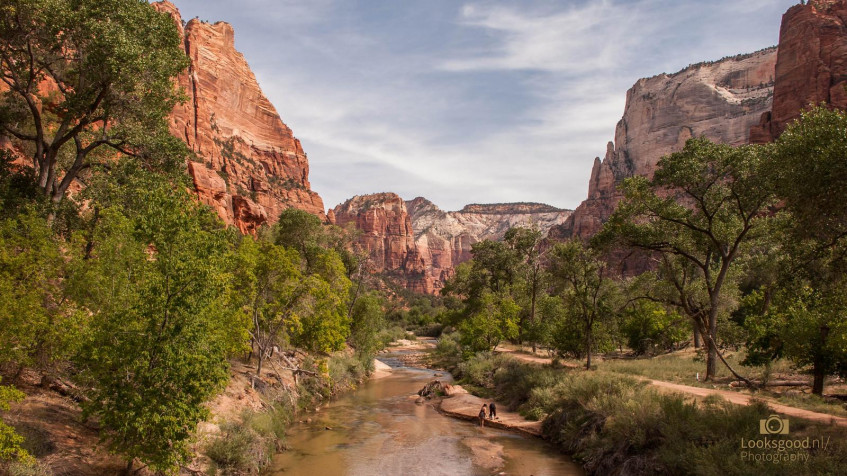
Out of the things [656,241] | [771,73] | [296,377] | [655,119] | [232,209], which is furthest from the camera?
[655,119]

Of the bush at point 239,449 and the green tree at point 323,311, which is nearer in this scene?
the bush at point 239,449

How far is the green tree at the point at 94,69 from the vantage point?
1573 cm

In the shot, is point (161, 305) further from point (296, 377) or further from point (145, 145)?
point (296, 377)

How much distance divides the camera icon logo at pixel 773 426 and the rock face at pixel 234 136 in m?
66.9

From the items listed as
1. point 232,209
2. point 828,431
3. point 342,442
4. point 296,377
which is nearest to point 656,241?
point 828,431

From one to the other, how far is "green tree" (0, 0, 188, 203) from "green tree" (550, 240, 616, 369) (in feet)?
73.3

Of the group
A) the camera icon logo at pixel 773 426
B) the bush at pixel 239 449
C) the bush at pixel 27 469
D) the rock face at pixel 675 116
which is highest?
the rock face at pixel 675 116

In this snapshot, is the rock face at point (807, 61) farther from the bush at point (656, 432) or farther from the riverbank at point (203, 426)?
the riverbank at point (203, 426)

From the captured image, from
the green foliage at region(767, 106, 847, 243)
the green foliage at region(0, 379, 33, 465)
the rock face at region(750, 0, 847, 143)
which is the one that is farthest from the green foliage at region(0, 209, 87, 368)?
the rock face at region(750, 0, 847, 143)

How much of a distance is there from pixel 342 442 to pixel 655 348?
96.3 ft

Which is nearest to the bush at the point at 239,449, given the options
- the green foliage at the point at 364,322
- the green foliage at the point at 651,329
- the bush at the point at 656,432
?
the bush at the point at 656,432

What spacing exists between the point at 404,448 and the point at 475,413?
7.24 meters

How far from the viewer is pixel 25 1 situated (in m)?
14.9

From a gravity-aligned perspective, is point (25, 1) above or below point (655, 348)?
above
